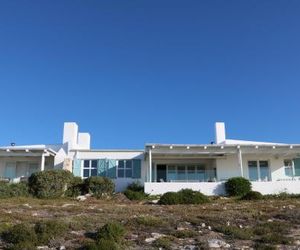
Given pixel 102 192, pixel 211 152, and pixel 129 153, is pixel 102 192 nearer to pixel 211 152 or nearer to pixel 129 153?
pixel 129 153

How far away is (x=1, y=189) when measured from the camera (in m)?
24.8

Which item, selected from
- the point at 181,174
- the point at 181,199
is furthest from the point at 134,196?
the point at 181,174

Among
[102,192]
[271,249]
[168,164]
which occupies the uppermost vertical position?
[168,164]

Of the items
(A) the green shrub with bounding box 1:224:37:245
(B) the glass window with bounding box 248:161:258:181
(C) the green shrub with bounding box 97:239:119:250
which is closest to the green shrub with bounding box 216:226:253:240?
(C) the green shrub with bounding box 97:239:119:250

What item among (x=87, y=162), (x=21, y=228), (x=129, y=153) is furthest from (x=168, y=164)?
(x=21, y=228)

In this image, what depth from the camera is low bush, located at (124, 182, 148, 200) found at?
82.4 feet

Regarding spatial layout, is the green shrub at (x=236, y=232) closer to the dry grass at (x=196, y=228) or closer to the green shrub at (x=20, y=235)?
Result: the dry grass at (x=196, y=228)

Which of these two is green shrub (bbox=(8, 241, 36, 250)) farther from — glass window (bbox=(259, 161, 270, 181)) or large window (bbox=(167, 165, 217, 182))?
glass window (bbox=(259, 161, 270, 181))

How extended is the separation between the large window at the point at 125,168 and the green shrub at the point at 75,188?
383cm

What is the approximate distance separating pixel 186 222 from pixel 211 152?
60.0 feet

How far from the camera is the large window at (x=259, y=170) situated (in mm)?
31203

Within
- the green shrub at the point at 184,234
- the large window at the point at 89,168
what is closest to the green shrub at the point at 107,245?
the green shrub at the point at 184,234

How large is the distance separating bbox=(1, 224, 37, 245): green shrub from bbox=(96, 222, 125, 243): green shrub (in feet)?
4.89

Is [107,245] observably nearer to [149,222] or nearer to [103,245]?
[103,245]
